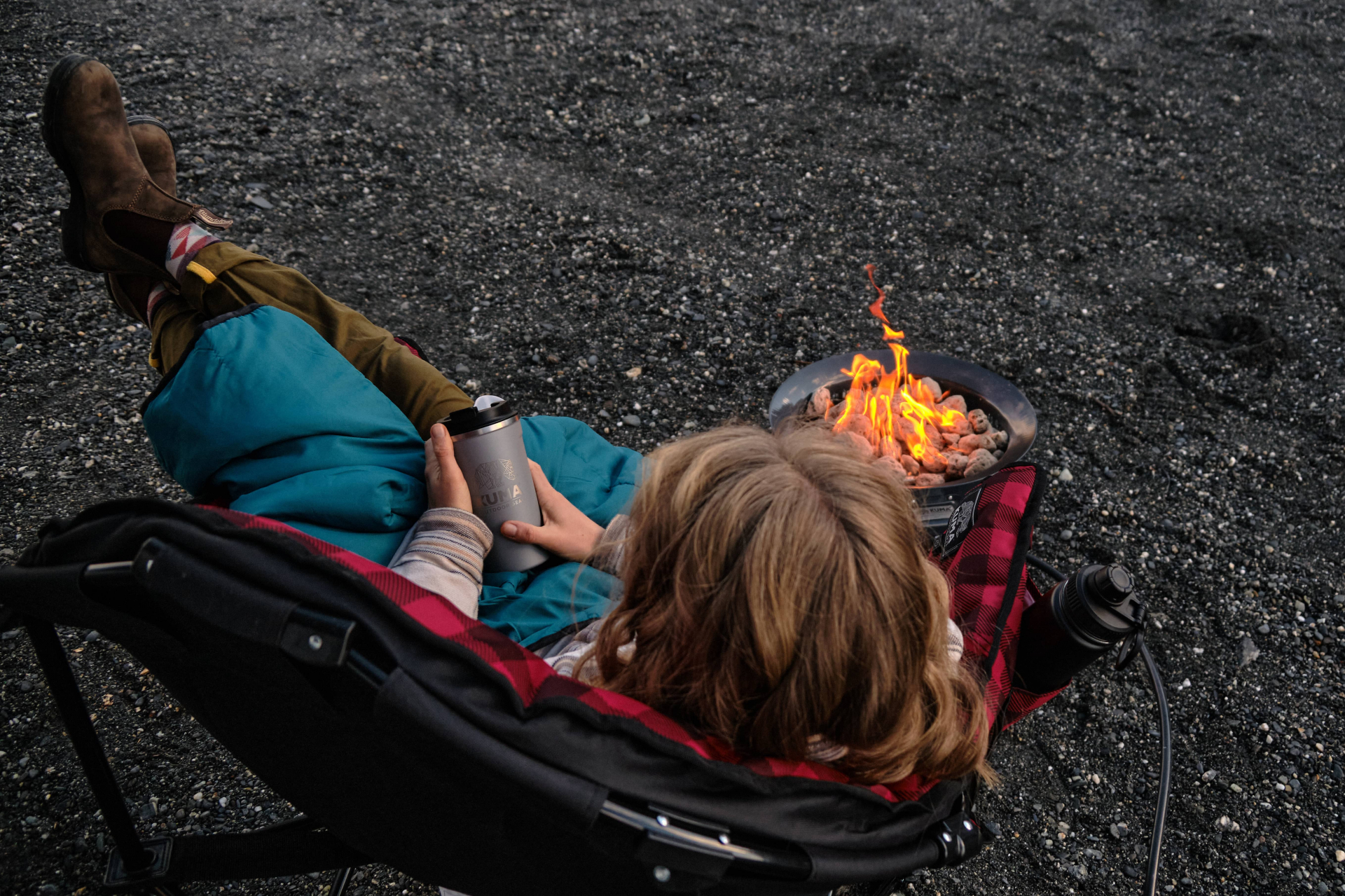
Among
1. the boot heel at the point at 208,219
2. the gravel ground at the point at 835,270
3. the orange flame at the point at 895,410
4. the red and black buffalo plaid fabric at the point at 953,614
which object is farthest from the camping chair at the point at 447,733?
the orange flame at the point at 895,410

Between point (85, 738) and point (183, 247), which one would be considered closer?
point (85, 738)

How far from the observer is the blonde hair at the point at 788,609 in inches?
42.1

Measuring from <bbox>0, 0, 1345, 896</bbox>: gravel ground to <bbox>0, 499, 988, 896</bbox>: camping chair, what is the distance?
1.07m

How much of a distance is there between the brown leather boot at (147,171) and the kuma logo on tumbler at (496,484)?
1.25 m

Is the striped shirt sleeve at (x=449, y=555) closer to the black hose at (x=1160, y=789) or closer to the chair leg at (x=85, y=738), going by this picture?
the chair leg at (x=85, y=738)

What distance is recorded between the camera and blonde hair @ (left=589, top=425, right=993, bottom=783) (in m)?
1.07

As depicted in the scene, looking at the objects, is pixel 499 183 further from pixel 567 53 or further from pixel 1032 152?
pixel 1032 152

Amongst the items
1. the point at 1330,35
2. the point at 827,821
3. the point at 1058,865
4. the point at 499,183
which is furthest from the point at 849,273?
the point at 1330,35

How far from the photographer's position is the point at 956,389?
2.80m

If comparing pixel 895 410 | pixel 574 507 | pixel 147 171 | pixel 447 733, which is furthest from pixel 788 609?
pixel 147 171

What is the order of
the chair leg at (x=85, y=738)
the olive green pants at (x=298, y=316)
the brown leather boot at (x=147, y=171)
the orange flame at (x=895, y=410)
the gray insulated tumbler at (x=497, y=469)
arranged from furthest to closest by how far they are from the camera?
the orange flame at (x=895, y=410) → the brown leather boot at (x=147, y=171) → the olive green pants at (x=298, y=316) → the gray insulated tumbler at (x=497, y=469) → the chair leg at (x=85, y=738)

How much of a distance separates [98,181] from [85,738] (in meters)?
1.50

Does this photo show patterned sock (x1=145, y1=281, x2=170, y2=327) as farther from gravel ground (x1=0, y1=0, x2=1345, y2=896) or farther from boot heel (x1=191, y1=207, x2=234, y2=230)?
gravel ground (x1=0, y1=0, x2=1345, y2=896)

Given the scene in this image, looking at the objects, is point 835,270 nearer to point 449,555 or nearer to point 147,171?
point 147,171
